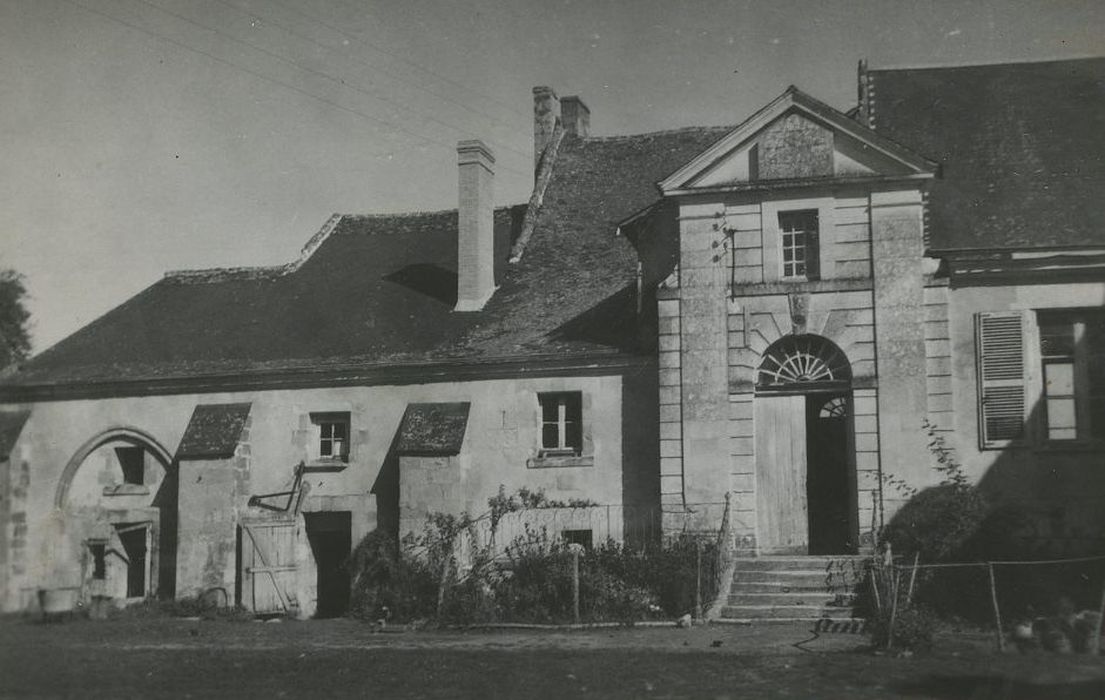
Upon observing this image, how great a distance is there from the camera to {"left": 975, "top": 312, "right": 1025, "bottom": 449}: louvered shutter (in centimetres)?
1983

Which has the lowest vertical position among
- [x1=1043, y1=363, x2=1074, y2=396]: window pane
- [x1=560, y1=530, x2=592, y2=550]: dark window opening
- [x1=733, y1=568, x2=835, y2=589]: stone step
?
[x1=733, y1=568, x2=835, y2=589]: stone step

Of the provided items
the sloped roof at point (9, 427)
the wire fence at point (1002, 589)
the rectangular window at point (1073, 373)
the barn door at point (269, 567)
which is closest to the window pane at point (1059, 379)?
the rectangular window at point (1073, 373)

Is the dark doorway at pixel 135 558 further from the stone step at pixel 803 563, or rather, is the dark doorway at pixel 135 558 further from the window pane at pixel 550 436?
the stone step at pixel 803 563

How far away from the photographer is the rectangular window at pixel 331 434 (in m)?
24.4

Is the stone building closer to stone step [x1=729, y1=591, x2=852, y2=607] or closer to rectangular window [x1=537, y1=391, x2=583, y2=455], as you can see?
rectangular window [x1=537, y1=391, x2=583, y2=455]

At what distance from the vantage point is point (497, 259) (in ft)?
89.1

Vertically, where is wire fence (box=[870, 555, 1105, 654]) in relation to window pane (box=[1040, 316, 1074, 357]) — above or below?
below

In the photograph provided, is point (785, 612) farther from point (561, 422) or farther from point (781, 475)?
point (561, 422)

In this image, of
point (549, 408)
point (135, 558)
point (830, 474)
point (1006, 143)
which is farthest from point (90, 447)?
point (1006, 143)

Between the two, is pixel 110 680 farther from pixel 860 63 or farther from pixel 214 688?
pixel 860 63

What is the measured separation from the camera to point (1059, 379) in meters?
20.1

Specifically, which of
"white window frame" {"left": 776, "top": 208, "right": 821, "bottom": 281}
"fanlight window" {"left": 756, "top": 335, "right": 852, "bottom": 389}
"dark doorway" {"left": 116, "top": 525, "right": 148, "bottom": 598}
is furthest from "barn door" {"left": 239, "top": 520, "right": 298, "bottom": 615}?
"white window frame" {"left": 776, "top": 208, "right": 821, "bottom": 281}

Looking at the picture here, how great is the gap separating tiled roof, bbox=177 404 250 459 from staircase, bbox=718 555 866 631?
10.4 m

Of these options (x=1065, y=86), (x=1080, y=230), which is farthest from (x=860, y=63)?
(x=1080, y=230)
